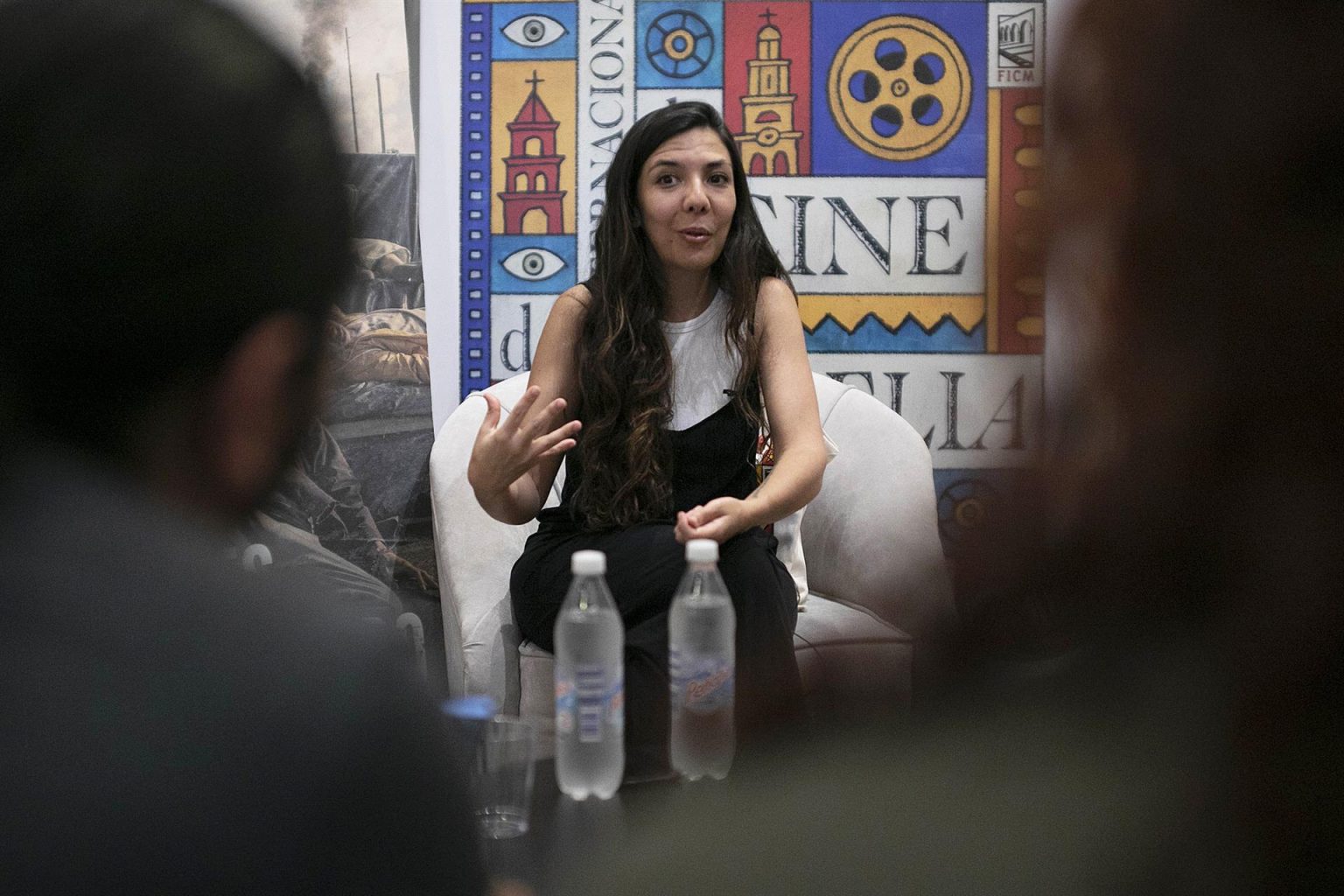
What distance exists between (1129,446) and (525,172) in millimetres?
2955

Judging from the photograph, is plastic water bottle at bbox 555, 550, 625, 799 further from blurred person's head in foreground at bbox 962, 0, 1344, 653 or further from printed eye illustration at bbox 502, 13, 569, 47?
printed eye illustration at bbox 502, 13, 569, 47

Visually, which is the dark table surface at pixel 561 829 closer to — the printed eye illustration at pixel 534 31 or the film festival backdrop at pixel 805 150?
the film festival backdrop at pixel 805 150

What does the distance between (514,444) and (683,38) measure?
4.97 ft

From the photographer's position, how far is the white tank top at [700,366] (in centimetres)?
246

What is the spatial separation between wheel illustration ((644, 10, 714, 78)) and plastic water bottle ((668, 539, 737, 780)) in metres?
1.84

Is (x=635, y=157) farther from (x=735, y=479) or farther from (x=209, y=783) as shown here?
(x=209, y=783)

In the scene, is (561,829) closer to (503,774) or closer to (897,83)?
(503,774)

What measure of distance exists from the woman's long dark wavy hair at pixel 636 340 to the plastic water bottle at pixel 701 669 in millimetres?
530

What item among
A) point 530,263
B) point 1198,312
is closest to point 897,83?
point 530,263

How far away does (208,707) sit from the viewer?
46cm

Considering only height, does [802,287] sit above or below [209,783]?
above

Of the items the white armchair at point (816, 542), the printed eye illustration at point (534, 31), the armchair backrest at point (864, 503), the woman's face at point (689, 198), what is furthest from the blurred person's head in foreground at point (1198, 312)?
the printed eye illustration at point (534, 31)

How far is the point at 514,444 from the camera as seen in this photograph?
218 cm

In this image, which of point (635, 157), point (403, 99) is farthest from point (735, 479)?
point (403, 99)
